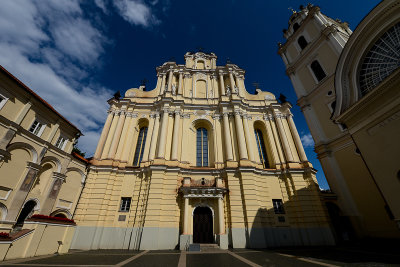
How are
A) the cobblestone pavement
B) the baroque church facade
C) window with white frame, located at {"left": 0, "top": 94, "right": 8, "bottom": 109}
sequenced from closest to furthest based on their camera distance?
the cobblestone pavement
window with white frame, located at {"left": 0, "top": 94, "right": 8, "bottom": 109}
the baroque church facade

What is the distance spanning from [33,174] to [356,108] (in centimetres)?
1974

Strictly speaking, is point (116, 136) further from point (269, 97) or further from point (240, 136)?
point (269, 97)

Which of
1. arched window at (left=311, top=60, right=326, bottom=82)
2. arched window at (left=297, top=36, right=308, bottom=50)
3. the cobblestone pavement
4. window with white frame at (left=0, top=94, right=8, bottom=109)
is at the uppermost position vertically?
arched window at (left=297, top=36, right=308, bottom=50)

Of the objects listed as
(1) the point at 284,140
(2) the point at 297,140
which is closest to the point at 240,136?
(1) the point at 284,140

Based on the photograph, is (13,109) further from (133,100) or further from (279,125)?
(279,125)

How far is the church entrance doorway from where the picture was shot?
43.4ft

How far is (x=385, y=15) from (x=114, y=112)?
21.8 m

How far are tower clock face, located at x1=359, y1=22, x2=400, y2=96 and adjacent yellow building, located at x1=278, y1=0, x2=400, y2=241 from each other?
4 centimetres

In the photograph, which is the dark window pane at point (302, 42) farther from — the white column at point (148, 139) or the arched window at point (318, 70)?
the white column at point (148, 139)

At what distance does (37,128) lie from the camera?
1204cm

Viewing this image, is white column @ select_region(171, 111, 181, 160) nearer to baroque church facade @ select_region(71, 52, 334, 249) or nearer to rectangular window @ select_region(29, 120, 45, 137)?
baroque church facade @ select_region(71, 52, 334, 249)

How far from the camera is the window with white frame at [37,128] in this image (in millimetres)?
11727

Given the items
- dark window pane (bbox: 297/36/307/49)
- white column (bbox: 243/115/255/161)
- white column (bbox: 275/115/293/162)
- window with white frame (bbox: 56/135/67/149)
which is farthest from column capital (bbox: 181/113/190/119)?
dark window pane (bbox: 297/36/307/49)

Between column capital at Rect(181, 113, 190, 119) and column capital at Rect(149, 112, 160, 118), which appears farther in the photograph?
column capital at Rect(181, 113, 190, 119)
